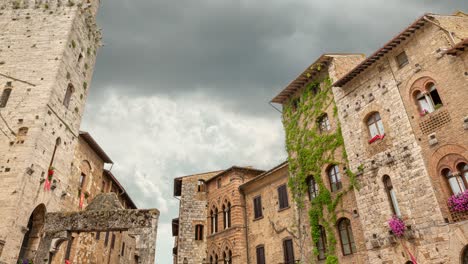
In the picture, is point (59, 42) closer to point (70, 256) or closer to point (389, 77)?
point (70, 256)

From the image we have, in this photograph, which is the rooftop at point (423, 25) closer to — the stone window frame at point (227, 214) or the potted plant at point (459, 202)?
the potted plant at point (459, 202)

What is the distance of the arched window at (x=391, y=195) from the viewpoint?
46.4 ft

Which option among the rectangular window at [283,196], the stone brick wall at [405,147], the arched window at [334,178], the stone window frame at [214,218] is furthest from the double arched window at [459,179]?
the stone window frame at [214,218]

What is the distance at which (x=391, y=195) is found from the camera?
14531mm

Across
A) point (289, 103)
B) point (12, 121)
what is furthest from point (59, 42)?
point (289, 103)

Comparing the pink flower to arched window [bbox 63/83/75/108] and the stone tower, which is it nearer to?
the stone tower

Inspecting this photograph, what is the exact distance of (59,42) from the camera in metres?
19.5

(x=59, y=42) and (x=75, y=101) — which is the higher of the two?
(x=59, y=42)

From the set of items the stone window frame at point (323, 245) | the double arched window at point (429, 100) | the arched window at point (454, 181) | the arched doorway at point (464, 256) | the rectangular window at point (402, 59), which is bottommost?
the arched doorway at point (464, 256)

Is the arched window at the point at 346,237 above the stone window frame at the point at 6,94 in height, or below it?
below

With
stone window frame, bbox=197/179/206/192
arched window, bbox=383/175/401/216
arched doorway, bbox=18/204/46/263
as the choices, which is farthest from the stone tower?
arched window, bbox=383/175/401/216

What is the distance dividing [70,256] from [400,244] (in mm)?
17953

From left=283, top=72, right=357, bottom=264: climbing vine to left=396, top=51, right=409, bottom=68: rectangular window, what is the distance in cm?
423

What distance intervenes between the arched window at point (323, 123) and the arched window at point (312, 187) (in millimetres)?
3039
